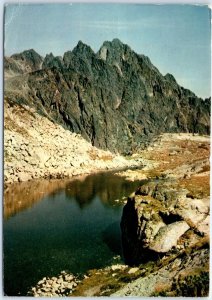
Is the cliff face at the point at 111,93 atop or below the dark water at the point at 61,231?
atop

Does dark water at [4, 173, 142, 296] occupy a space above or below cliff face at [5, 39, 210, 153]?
below

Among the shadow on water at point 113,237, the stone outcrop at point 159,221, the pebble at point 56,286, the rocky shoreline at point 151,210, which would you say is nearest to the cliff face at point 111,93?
the rocky shoreline at point 151,210

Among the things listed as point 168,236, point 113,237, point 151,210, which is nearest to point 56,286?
point 113,237

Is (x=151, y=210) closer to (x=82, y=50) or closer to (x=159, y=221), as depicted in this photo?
(x=159, y=221)

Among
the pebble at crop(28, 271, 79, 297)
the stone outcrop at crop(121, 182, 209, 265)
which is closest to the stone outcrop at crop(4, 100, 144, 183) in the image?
the stone outcrop at crop(121, 182, 209, 265)

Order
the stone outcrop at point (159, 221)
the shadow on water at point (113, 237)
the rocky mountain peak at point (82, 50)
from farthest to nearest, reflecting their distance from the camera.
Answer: the shadow on water at point (113, 237)
the rocky mountain peak at point (82, 50)
the stone outcrop at point (159, 221)

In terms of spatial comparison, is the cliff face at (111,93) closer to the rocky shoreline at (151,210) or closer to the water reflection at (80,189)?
the rocky shoreline at (151,210)

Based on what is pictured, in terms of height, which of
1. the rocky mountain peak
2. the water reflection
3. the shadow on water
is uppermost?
the rocky mountain peak

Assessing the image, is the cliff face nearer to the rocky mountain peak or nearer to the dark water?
the rocky mountain peak
